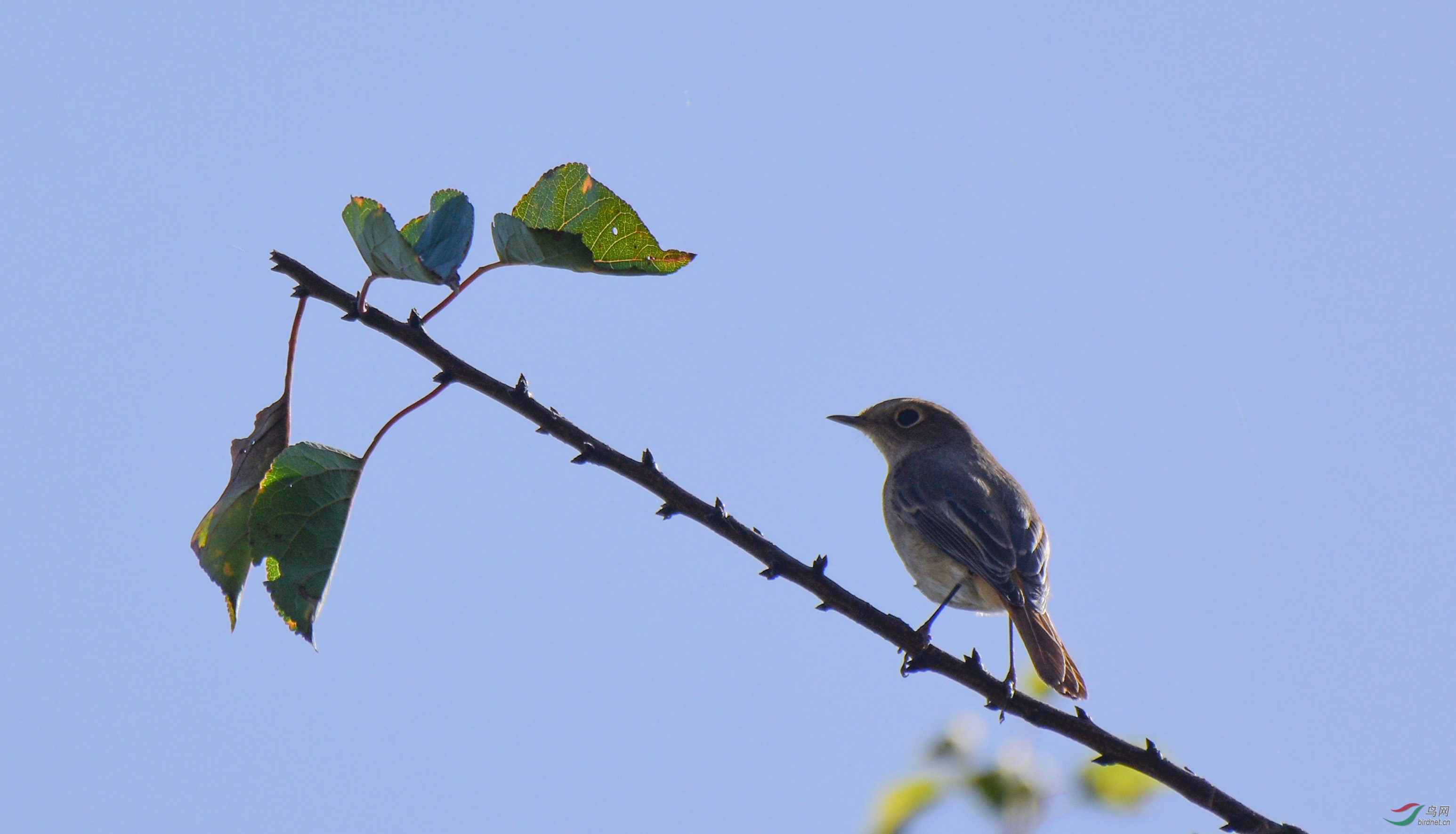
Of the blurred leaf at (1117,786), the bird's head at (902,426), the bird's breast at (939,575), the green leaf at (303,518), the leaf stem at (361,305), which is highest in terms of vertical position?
the bird's head at (902,426)

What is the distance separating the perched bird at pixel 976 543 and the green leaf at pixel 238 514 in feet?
10.3

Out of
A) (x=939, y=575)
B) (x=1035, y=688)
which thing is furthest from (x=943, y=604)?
(x=1035, y=688)

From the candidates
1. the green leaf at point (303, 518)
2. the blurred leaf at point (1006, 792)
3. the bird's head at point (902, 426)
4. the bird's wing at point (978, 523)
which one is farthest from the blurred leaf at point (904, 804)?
the bird's head at point (902, 426)

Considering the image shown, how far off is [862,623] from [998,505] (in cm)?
415

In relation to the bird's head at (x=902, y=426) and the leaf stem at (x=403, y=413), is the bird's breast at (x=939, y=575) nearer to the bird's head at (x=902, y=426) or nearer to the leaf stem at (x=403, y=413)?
the bird's head at (x=902, y=426)

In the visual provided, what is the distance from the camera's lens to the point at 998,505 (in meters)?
6.45

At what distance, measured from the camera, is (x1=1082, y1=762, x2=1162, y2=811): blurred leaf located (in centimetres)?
278

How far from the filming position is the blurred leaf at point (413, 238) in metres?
2.29

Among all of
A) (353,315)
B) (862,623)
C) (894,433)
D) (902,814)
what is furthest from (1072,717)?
(894,433)

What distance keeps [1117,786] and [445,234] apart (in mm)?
2100

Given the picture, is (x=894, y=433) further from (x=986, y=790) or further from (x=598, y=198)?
(x=598, y=198)

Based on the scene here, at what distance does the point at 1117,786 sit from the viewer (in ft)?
9.23

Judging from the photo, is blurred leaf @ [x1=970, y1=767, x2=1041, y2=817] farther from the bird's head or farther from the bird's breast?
the bird's head

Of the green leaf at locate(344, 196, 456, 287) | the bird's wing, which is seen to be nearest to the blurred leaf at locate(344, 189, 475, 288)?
the green leaf at locate(344, 196, 456, 287)
